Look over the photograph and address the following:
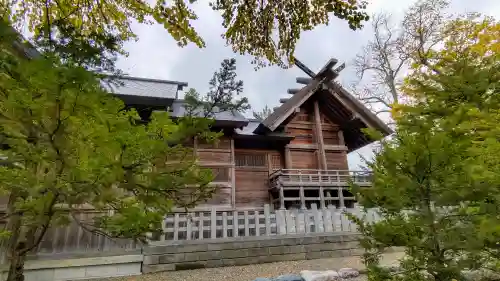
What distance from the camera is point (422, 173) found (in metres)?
2.98

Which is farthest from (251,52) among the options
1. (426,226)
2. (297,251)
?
(297,251)

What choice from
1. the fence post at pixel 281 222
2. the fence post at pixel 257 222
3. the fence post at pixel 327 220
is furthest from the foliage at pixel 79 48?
the fence post at pixel 327 220

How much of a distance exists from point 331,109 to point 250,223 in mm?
9603

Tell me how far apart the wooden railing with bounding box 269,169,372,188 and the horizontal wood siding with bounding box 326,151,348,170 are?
0.55 m

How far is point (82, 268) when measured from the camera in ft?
18.5

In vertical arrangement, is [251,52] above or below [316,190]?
above

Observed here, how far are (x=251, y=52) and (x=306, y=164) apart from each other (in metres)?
9.75

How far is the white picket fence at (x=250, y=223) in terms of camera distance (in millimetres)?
6691

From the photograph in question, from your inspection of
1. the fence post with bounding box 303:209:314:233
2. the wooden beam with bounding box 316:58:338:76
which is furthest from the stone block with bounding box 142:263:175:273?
the wooden beam with bounding box 316:58:338:76

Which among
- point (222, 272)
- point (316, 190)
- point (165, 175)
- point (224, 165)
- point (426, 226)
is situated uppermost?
point (224, 165)

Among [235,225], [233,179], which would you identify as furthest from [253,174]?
[235,225]

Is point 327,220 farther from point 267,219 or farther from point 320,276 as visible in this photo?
point 320,276

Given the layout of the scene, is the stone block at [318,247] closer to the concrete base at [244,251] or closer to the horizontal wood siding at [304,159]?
the concrete base at [244,251]

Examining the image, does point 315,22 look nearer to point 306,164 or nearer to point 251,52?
point 251,52
